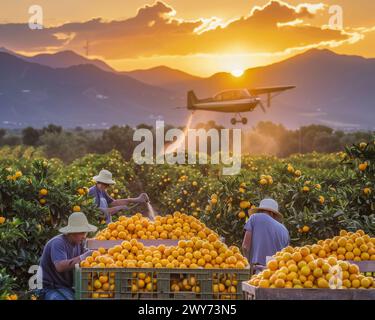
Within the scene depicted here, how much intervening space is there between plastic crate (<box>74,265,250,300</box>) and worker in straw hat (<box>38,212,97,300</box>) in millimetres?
1263

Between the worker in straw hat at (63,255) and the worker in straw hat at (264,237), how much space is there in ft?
6.76

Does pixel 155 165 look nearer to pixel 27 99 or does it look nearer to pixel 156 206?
pixel 156 206

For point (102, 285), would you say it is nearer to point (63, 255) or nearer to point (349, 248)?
point (63, 255)

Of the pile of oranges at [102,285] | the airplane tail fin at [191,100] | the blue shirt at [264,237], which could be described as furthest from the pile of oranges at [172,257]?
the airplane tail fin at [191,100]

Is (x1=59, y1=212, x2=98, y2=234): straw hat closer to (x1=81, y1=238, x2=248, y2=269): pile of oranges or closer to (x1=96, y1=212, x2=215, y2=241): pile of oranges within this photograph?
(x1=81, y1=238, x2=248, y2=269): pile of oranges

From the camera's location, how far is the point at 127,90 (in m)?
122

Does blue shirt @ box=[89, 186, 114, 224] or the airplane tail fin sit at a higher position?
the airplane tail fin

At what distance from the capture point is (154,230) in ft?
31.5

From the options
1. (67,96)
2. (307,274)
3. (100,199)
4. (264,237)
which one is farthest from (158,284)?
(67,96)

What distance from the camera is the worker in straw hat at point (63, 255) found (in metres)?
8.46

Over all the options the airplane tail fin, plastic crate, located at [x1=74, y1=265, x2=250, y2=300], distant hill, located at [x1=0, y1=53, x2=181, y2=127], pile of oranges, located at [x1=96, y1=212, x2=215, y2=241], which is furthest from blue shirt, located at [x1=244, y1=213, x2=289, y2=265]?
distant hill, located at [x1=0, y1=53, x2=181, y2=127]

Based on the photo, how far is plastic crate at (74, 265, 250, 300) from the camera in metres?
7.10

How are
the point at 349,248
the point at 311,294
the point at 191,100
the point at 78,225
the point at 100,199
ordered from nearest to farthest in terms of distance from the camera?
the point at 311,294
the point at 349,248
the point at 78,225
the point at 100,199
the point at 191,100

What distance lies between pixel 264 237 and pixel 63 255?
239 centimetres
